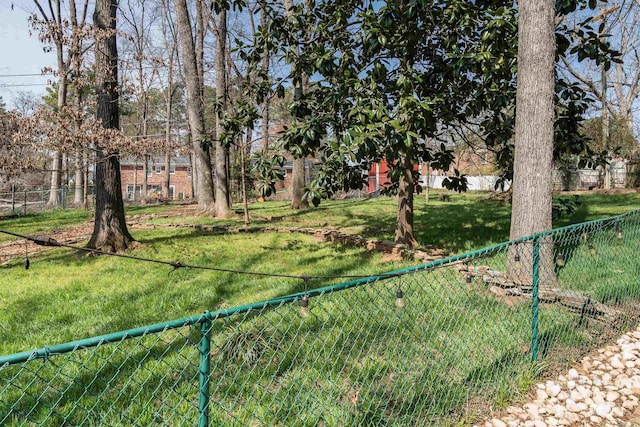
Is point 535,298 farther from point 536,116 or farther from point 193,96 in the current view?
point 193,96

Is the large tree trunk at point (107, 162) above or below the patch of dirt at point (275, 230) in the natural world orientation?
above

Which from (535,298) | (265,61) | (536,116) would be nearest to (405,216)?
(536,116)

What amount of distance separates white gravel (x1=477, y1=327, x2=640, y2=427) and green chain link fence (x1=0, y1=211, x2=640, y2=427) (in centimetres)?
10

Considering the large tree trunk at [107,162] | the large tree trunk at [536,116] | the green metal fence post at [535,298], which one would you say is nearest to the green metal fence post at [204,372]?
the green metal fence post at [535,298]

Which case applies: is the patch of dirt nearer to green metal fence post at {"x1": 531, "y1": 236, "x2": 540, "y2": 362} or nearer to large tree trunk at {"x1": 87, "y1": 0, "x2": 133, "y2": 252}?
large tree trunk at {"x1": 87, "y1": 0, "x2": 133, "y2": 252}

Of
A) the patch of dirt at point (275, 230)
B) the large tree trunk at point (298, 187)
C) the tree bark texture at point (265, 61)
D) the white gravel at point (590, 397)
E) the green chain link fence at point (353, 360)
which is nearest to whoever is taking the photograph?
the green chain link fence at point (353, 360)

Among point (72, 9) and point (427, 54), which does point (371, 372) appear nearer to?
point (427, 54)

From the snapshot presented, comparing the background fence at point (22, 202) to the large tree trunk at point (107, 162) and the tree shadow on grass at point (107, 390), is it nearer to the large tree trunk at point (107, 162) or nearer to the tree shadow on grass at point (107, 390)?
the large tree trunk at point (107, 162)

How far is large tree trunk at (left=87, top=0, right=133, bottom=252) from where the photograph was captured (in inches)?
249

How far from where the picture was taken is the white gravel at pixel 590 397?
231 cm

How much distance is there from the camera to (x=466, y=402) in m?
2.32

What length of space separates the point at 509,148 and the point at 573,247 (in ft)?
6.42

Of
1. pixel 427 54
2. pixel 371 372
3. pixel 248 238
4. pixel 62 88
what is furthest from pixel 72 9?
pixel 371 372

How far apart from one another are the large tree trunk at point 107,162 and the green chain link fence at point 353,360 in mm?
3809
